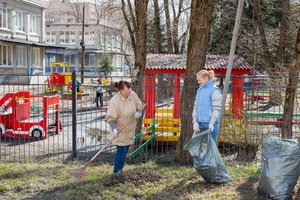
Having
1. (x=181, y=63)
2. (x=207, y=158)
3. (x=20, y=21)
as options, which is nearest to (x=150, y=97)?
(x=181, y=63)

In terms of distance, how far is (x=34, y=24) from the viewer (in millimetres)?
34125

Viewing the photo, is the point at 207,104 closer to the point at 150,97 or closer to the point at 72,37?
the point at 150,97

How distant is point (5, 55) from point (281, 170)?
2926cm

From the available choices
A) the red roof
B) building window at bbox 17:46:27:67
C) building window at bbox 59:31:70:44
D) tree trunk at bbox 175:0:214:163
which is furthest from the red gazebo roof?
building window at bbox 59:31:70:44

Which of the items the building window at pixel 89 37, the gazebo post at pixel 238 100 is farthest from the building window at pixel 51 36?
the gazebo post at pixel 238 100

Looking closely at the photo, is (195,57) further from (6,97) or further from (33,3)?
(33,3)

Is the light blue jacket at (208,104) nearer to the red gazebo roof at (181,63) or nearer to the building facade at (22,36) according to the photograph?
the red gazebo roof at (181,63)

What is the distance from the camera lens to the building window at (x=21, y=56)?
31.4m

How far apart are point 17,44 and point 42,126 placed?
22.4m

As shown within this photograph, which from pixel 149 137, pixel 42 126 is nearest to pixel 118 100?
pixel 149 137

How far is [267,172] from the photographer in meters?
4.39

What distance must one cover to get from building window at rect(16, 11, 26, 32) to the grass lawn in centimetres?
2830

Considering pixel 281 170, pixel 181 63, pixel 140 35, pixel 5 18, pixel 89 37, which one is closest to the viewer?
pixel 281 170

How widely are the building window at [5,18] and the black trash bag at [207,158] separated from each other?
2860 cm
